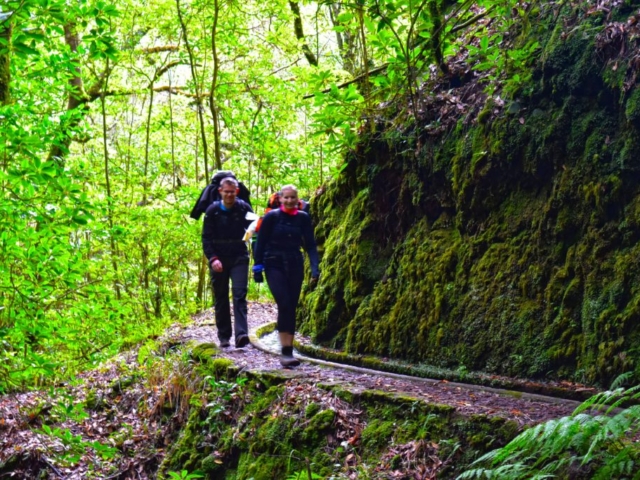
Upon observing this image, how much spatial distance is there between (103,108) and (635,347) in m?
13.7

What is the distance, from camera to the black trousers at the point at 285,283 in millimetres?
7137

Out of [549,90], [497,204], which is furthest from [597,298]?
[549,90]

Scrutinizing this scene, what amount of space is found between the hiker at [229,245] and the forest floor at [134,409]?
74 cm

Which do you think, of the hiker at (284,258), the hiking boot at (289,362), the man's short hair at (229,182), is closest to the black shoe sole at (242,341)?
the hiker at (284,258)

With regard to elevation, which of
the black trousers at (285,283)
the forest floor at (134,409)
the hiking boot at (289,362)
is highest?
the black trousers at (285,283)

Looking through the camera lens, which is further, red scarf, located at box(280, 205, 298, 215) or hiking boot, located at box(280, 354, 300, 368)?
red scarf, located at box(280, 205, 298, 215)

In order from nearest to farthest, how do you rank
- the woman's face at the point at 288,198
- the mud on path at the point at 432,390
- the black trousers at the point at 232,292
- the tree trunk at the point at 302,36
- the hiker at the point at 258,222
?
the mud on path at the point at 432,390, the woman's face at the point at 288,198, the hiker at the point at 258,222, the black trousers at the point at 232,292, the tree trunk at the point at 302,36

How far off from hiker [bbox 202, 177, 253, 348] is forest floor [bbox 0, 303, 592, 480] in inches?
29.2

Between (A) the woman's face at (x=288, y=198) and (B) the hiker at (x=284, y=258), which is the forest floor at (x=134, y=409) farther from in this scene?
(A) the woman's face at (x=288, y=198)

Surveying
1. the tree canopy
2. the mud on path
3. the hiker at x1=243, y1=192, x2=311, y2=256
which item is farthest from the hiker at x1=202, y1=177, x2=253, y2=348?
the tree canopy

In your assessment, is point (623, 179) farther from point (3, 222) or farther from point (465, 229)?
point (3, 222)

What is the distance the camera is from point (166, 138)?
1889cm

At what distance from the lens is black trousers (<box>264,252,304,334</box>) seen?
7137 mm

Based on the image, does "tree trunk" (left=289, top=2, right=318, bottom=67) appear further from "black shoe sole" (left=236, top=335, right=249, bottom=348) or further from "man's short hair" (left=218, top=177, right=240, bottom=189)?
"black shoe sole" (left=236, top=335, right=249, bottom=348)
